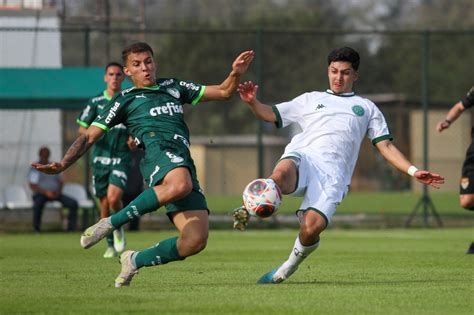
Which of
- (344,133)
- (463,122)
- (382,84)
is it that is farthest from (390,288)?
(382,84)

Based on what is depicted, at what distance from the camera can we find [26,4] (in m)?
25.4

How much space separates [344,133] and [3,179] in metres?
15.4

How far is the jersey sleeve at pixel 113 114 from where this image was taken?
9.95 metres

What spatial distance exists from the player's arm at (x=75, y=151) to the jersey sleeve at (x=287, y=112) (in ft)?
4.93

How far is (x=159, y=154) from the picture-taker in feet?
31.6

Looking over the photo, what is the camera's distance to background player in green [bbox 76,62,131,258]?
14711mm

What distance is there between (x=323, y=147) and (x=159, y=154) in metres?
1.41

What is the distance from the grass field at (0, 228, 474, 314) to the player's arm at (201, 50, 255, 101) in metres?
1.61

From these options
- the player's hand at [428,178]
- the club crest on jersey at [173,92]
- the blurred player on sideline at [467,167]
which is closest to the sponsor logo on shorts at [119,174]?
the blurred player on sideline at [467,167]

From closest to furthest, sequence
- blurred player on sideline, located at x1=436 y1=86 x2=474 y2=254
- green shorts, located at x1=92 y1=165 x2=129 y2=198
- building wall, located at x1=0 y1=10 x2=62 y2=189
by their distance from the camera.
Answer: blurred player on sideline, located at x1=436 y1=86 x2=474 y2=254, green shorts, located at x1=92 y1=165 x2=129 y2=198, building wall, located at x1=0 y1=10 x2=62 y2=189

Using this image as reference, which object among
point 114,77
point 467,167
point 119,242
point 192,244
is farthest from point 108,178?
point 192,244


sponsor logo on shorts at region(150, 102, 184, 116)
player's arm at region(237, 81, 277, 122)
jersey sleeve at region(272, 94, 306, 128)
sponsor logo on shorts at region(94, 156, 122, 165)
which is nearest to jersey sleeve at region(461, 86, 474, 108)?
sponsor logo on shorts at region(94, 156, 122, 165)

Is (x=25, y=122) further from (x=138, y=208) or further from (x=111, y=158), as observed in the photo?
(x=138, y=208)

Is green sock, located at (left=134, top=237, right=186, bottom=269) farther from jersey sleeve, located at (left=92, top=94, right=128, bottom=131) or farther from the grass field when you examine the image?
jersey sleeve, located at (left=92, top=94, right=128, bottom=131)
